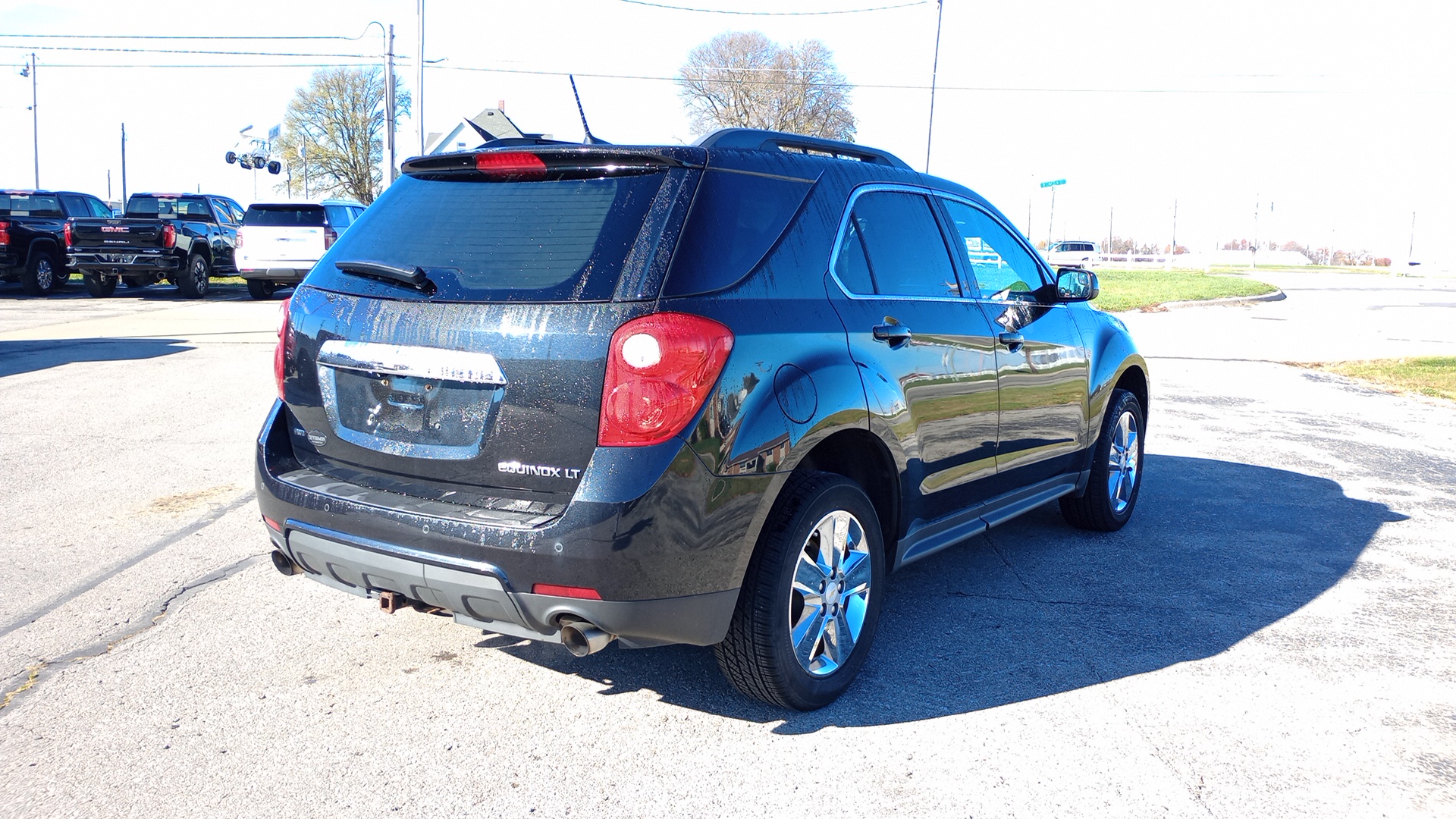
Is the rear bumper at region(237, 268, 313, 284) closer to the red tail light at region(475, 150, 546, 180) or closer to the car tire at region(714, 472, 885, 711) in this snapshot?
the red tail light at region(475, 150, 546, 180)

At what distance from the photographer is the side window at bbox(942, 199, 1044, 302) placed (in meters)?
4.70

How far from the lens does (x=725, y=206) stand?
3.30 m

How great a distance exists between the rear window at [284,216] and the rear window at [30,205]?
→ 4.37 metres

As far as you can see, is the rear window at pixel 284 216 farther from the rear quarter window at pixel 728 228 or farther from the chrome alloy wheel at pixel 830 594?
the chrome alloy wheel at pixel 830 594

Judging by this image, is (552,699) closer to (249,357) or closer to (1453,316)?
(249,357)

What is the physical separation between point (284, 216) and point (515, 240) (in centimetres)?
1890

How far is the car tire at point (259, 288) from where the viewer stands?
72.7ft

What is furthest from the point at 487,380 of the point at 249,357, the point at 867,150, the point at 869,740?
the point at 249,357

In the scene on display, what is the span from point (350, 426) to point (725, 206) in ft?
4.38

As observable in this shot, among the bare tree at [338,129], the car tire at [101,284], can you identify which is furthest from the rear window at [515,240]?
the bare tree at [338,129]

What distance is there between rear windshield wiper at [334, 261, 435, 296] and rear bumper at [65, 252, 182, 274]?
769 inches

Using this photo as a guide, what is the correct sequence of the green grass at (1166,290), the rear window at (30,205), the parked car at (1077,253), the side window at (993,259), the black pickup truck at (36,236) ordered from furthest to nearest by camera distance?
the parked car at (1077,253) < the green grass at (1166,290) < the rear window at (30,205) < the black pickup truck at (36,236) < the side window at (993,259)

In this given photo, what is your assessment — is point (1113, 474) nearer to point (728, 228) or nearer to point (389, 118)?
point (728, 228)

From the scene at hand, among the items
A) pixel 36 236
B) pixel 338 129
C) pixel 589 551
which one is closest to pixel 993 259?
pixel 589 551
